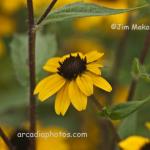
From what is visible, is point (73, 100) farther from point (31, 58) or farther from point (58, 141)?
point (58, 141)

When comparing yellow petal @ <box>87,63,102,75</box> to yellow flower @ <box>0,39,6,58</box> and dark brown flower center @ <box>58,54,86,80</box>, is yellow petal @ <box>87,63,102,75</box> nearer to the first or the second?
dark brown flower center @ <box>58,54,86,80</box>

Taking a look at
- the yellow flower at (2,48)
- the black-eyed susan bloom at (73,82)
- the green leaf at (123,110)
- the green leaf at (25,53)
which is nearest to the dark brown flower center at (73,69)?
the black-eyed susan bloom at (73,82)

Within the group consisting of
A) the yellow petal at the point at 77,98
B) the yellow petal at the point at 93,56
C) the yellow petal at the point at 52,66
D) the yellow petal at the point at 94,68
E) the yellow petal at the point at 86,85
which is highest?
the yellow petal at the point at 93,56

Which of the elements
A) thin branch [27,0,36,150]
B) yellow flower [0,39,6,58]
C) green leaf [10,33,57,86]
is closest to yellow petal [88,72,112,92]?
thin branch [27,0,36,150]

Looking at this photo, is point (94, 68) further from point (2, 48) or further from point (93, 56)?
point (2, 48)

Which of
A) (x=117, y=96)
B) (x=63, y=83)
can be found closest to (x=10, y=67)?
(x=117, y=96)

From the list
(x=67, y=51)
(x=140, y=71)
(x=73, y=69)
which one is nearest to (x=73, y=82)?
(x=73, y=69)

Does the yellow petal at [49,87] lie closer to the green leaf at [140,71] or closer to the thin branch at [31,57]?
the thin branch at [31,57]

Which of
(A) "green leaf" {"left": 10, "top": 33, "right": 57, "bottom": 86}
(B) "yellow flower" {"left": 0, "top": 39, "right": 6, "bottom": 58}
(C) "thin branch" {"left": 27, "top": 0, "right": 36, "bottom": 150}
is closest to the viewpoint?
(C) "thin branch" {"left": 27, "top": 0, "right": 36, "bottom": 150}
